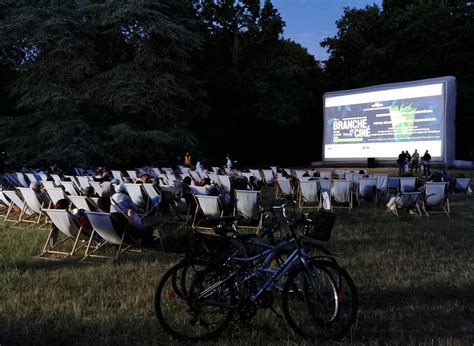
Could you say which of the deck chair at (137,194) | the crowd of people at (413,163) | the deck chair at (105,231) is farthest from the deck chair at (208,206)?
the crowd of people at (413,163)

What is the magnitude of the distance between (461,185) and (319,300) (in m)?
13.7

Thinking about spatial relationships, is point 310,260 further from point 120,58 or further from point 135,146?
point 120,58

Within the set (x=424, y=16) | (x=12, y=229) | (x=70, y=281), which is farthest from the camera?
(x=424, y=16)

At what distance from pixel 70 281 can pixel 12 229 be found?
4.17m

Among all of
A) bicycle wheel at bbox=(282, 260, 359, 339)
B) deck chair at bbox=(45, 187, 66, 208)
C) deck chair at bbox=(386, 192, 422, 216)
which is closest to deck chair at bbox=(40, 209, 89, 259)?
deck chair at bbox=(45, 187, 66, 208)

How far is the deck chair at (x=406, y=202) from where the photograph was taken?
34.8ft

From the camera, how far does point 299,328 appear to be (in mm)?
3779

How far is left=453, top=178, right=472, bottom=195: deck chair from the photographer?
15.9 m

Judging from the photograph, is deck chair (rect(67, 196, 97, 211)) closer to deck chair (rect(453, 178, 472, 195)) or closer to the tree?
deck chair (rect(453, 178, 472, 195))

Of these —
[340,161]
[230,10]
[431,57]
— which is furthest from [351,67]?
[340,161]

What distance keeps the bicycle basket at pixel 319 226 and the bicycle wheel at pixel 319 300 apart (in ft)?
0.62

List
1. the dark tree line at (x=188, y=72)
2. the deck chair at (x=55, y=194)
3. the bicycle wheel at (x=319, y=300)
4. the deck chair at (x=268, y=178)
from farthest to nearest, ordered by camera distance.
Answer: the dark tree line at (x=188, y=72) < the deck chair at (x=268, y=178) < the deck chair at (x=55, y=194) < the bicycle wheel at (x=319, y=300)

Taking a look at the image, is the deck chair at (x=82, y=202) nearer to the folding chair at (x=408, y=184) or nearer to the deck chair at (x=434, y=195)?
the deck chair at (x=434, y=195)

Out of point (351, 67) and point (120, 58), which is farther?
point (351, 67)
